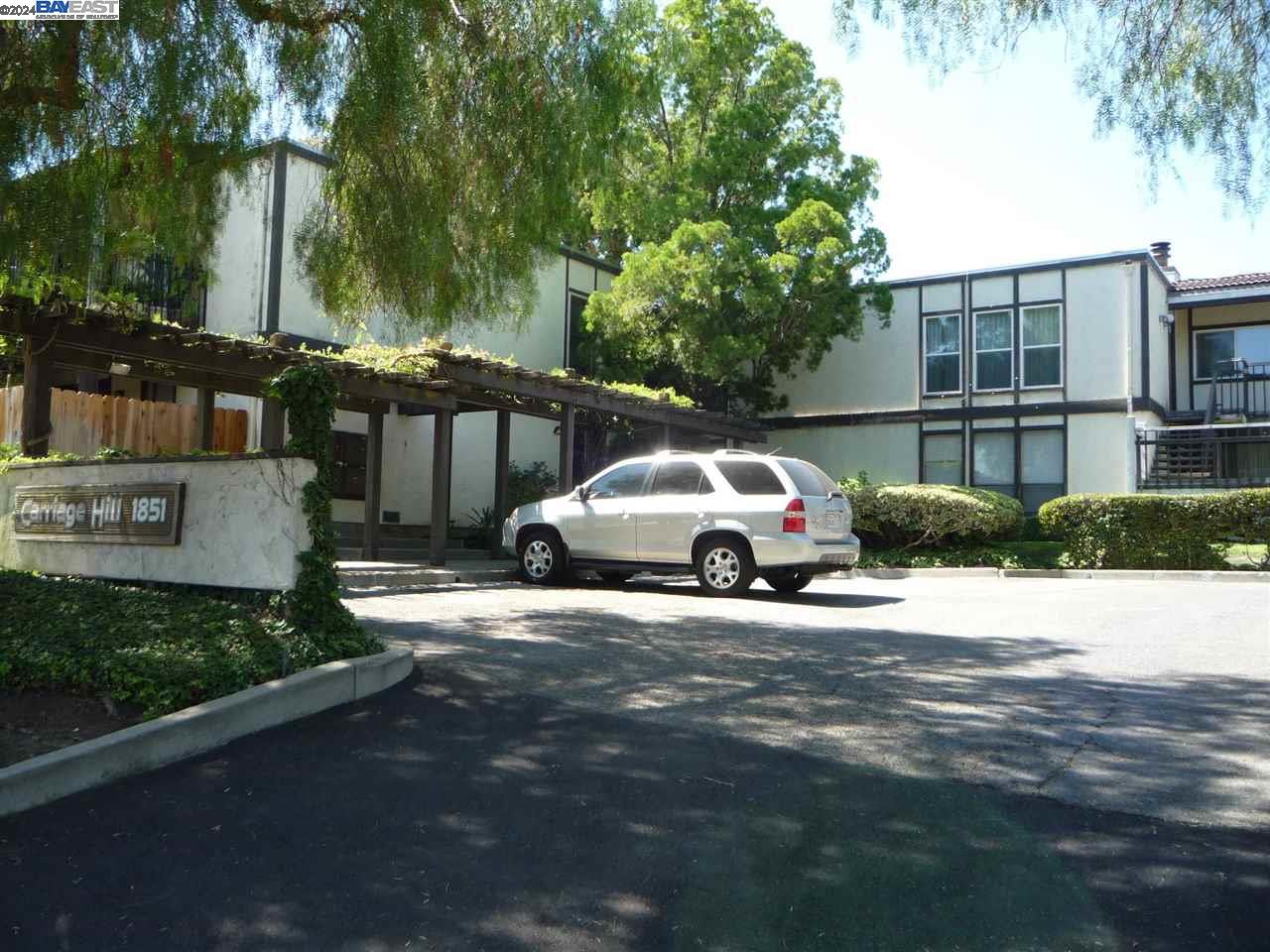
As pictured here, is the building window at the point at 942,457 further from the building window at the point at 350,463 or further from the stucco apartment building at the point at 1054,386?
the building window at the point at 350,463

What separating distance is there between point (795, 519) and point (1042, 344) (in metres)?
14.9

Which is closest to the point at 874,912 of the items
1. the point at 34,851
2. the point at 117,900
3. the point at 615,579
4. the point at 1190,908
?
the point at 1190,908

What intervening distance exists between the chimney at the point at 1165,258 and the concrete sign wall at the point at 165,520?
2666 cm

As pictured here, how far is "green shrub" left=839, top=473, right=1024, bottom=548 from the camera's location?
778 inches

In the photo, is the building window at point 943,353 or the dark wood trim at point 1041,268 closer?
the dark wood trim at point 1041,268

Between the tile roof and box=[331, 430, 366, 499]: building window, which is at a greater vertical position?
the tile roof

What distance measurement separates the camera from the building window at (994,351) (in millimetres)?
24798

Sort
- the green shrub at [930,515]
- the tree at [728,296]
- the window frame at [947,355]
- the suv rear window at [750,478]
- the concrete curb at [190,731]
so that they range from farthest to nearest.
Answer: the window frame at [947,355] < the tree at [728,296] < the green shrub at [930,515] < the suv rear window at [750,478] < the concrete curb at [190,731]

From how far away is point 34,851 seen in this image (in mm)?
3977

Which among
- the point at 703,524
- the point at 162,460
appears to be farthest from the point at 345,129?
the point at 703,524

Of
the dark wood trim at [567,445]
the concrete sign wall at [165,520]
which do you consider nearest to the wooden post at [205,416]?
the concrete sign wall at [165,520]

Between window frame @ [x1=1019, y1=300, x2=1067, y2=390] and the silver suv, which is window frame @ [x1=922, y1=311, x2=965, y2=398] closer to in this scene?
window frame @ [x1=1019, y1=300, x2=1067, y2=390]

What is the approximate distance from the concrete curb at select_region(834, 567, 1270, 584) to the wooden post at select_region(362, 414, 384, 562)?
7808 mm

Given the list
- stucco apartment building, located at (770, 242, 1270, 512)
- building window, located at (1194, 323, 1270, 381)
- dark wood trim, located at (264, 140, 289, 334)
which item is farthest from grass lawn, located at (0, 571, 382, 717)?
building window, located at (1194, 323, 1270, 381)
